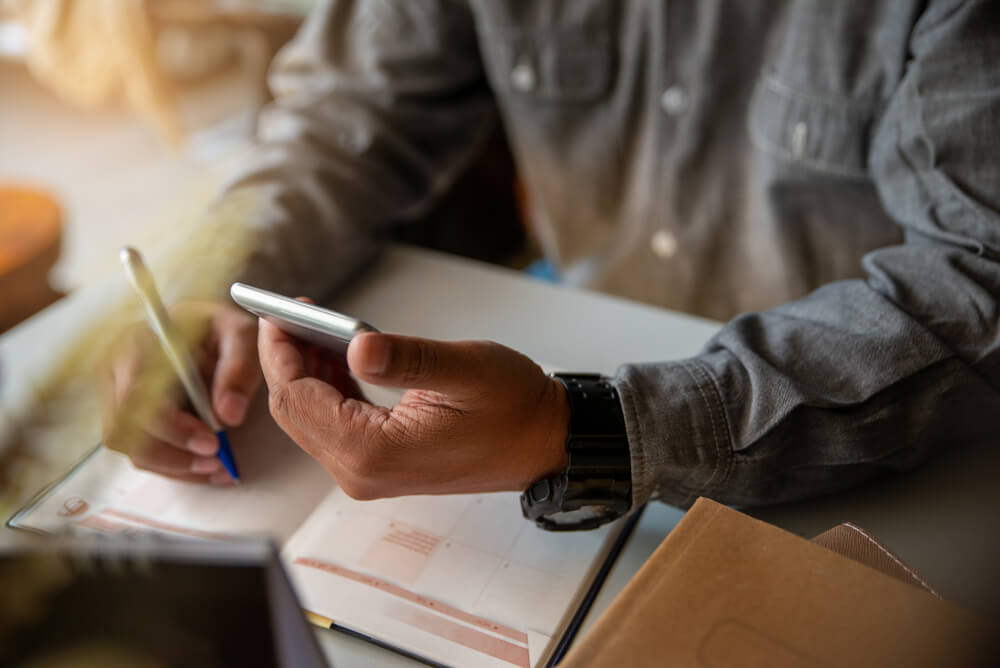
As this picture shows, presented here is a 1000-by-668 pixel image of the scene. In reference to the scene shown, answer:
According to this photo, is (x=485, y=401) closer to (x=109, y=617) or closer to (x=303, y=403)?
(x=303, y=403)

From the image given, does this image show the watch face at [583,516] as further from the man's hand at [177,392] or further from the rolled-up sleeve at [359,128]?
the rolled-up sleeve at [359,128]

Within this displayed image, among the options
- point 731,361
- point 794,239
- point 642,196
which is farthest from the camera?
point 642,196

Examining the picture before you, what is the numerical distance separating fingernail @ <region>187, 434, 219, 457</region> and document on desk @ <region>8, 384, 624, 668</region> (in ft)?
0.13

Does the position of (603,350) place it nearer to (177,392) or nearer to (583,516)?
(583,516)

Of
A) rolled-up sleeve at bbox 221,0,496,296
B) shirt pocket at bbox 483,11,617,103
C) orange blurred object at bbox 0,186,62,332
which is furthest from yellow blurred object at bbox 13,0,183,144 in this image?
shirt pocket at bbox 483,11,617,103

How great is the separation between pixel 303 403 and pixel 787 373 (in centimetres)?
37

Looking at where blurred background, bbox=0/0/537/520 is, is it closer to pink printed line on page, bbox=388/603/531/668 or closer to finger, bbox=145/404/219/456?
finger, bbox=145/404/219/456

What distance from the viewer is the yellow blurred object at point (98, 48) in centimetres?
186

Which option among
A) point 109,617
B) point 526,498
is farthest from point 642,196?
point 109,617

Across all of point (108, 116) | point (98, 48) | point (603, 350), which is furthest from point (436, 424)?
point (108, 116)

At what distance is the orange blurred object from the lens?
4.28 feet

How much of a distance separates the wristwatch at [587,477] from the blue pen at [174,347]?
0.85 ft

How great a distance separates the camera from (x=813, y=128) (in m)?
0.82

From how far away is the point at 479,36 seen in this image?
1.06 metres
